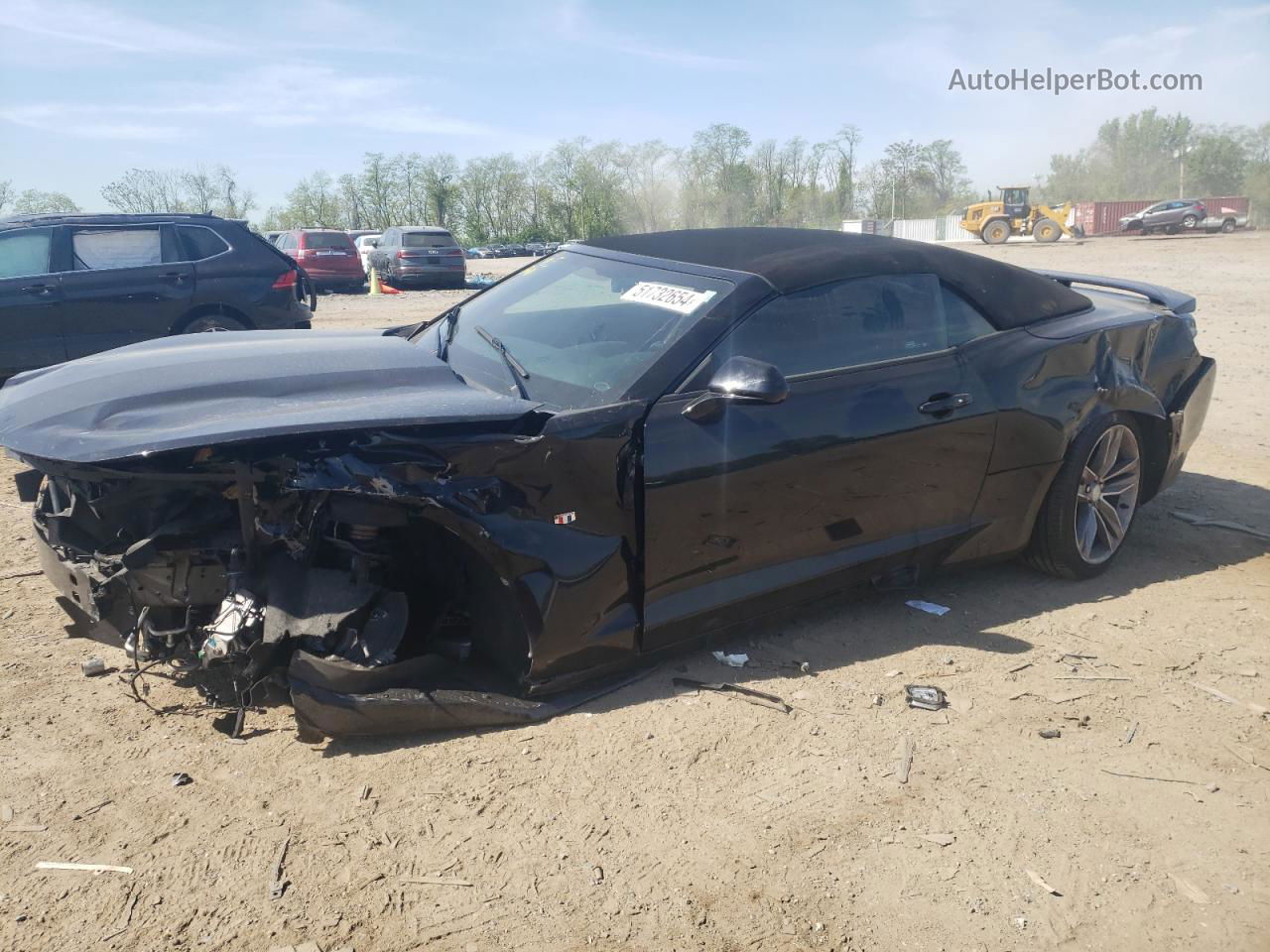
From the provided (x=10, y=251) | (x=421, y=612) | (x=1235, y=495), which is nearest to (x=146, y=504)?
(x=421, y=612)

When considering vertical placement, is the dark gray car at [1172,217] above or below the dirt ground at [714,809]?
above

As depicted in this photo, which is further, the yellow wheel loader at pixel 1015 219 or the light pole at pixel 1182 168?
the light pole at pixel 1182 168

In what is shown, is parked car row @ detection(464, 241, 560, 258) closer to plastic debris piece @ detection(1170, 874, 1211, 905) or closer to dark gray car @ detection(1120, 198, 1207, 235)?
dark gray car @ detection(1120, 198, 1207, 235)

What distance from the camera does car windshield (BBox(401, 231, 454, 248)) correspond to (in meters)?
24.6

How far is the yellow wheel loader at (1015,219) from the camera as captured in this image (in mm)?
40469

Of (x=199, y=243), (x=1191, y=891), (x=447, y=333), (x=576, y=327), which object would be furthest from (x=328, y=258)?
(x=1191, y=891)

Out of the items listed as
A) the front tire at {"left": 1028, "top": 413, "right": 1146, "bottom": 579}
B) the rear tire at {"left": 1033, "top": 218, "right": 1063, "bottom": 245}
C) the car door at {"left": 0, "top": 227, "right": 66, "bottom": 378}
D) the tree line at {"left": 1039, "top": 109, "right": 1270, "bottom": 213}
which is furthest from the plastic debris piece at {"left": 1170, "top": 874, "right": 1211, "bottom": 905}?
the tree line at {"left": 1039, "top": 109, "right": 1270, "bottom": 213}

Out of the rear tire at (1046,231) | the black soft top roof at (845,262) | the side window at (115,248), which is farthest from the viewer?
the rear tire at (1046,231)

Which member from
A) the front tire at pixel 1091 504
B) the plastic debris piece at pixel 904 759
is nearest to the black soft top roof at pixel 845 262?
the front tire at pixel 1091 504

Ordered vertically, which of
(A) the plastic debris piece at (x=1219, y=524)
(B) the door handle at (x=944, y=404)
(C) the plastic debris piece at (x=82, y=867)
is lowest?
(C) the plastic debris piece at (x=82, y=867)

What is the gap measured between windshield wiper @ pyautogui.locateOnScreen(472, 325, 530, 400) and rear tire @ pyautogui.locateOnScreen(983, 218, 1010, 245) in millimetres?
41414

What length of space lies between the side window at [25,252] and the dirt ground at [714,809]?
564 centimetres

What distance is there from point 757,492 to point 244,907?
2009 mm

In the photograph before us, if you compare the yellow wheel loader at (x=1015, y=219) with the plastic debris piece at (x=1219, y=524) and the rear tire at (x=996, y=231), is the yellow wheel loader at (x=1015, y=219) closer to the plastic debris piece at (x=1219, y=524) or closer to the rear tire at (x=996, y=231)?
the rear tire at (x=996, y=231)
